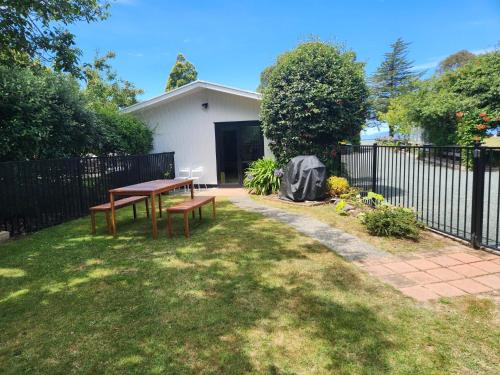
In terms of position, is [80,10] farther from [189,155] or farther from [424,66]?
[424,66]

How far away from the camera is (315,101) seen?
9.08 meters

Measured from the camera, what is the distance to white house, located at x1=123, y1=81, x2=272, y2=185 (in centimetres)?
1190

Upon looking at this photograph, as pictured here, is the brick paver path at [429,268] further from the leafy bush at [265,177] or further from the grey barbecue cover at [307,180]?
the leafy bush at [265,177]

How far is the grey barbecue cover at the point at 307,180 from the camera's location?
27.7 feet

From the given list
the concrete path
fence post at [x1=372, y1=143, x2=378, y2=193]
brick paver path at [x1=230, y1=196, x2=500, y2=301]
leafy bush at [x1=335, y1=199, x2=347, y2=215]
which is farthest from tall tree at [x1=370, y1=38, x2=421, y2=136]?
brick paver path at [x1=230, y1=196, x2=500, y2=301]

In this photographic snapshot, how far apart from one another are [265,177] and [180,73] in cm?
3123

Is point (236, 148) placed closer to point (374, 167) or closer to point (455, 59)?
point (374, 167)

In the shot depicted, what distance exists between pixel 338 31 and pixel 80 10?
752cm

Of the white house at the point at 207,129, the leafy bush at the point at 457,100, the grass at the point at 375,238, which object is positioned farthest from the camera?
the leafy bush at the point at 457,100

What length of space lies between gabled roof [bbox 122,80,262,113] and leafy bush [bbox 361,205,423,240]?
21.7 ft

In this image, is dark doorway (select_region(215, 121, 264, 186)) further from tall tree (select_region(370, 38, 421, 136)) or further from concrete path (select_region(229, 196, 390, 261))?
tall tree (select_region(370, 38, 421, 136))

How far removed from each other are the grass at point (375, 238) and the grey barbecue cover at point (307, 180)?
2.31 feet

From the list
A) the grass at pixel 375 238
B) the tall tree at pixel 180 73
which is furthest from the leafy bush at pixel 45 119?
the tall tree at pixel 180 73

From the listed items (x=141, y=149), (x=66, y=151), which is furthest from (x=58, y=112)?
(x=141, y=149)
